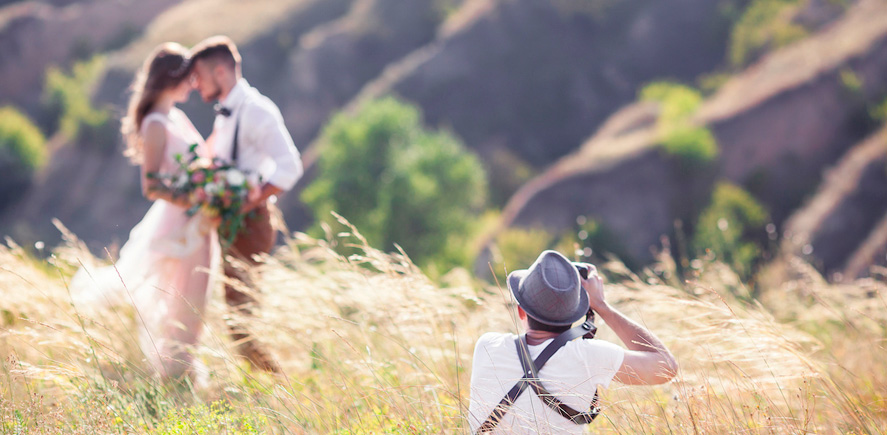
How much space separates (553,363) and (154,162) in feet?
9.99

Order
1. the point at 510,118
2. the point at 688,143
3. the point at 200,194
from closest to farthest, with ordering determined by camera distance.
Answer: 1. the point at 200,194
2. the point at 688,143
3. the point at 510,118

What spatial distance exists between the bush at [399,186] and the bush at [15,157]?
34352 mm

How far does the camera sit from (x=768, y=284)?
24.2 feet

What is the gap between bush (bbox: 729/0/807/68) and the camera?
49.6 m

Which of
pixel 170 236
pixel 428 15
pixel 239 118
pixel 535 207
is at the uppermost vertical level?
pixel 428 15

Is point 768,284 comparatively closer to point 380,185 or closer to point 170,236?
point 170,236

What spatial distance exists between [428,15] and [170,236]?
2526 inches

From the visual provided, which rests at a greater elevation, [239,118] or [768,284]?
[239,118]

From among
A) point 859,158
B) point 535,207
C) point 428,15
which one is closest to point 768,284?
point 535,207

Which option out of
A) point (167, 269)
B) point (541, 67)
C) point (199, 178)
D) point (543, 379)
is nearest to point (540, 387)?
point (543, 379)

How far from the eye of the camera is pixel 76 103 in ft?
185

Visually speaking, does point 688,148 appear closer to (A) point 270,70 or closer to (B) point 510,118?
(B) point 510,118

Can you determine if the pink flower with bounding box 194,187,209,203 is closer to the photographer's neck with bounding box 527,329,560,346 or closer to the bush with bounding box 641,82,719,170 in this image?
the photographer's neck with bounding box 527,329,560,346

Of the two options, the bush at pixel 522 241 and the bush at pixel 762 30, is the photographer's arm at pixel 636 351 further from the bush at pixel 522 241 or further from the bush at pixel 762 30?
the bush at pixel 762 30
